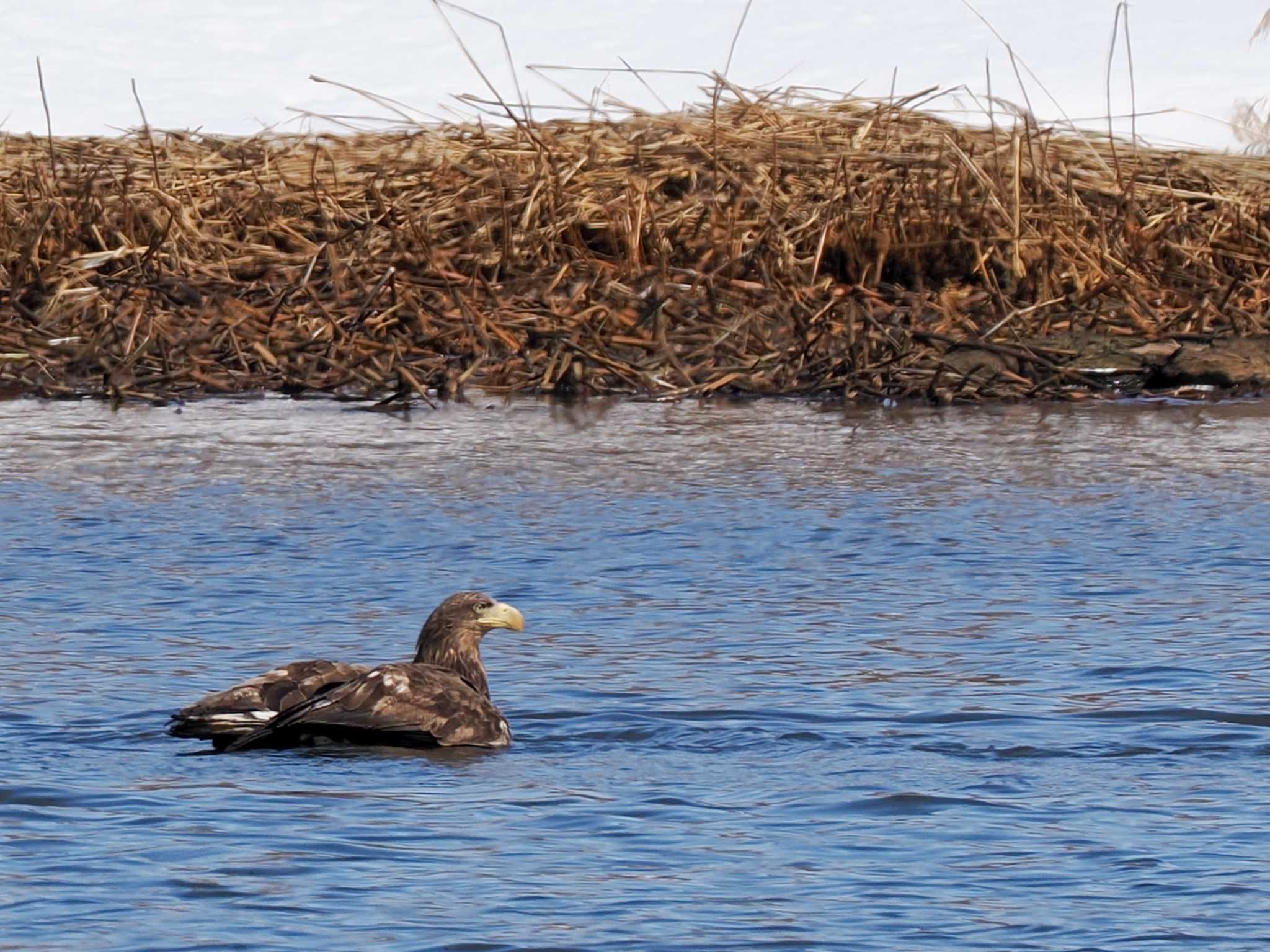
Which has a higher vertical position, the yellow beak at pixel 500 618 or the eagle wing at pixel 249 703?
the yellow beak at pixel 500 618

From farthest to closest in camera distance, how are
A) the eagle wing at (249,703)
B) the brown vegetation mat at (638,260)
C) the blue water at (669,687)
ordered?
the brown vegetation mat at (638,260)
the eagle wing at (249,703)
the blue water at (669,687)

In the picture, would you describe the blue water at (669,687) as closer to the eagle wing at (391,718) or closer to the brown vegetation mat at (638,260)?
the eagle wing at (391,718)

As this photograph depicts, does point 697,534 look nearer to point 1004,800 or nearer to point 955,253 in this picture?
point 1004,800

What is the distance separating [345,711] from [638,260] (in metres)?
12.9

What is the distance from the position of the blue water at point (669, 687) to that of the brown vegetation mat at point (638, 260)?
2.65m

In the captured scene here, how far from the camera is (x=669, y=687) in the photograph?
7867 millimetres

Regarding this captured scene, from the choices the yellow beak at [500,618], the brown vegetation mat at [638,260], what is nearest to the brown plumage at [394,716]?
the yellow beak at [500,618]

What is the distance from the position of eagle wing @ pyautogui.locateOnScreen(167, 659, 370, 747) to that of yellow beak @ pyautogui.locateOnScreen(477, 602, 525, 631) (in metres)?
0.78

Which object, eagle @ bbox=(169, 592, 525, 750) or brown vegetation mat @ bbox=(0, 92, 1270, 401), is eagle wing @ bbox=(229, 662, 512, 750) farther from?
brown vegetation mat @ bbox=(0, 92, 1270, 401)

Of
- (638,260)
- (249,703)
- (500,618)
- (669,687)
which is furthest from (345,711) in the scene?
(638,260)

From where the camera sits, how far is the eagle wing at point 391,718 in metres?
6.92

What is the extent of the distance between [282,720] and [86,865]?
1343mm

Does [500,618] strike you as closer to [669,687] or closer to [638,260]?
[669,687]

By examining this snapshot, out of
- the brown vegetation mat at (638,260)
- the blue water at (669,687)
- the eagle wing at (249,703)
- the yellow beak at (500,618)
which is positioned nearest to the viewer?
the blue water at (669,687)
